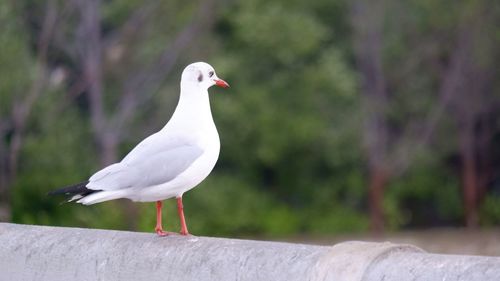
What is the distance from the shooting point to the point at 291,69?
21.3 m

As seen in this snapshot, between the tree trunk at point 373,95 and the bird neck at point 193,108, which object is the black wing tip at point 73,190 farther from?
the tree trunk at point 373,95

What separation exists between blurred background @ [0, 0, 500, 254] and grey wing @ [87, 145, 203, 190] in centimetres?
1272

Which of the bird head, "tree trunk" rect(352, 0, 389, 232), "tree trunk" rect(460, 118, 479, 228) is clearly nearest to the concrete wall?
the bird head

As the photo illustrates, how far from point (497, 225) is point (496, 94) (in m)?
2.50

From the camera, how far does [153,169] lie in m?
5.00

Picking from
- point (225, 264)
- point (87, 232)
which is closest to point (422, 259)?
point (225, 264)

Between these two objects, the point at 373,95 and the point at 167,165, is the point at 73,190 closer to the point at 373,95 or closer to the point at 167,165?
the point at 167,165

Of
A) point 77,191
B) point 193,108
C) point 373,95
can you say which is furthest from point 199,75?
point 373,95

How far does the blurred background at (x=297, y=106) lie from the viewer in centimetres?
1834

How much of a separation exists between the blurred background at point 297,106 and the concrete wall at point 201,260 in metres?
12.9

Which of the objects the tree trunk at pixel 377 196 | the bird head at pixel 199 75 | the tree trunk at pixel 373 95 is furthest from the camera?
the tree trunk at pixel 377 196

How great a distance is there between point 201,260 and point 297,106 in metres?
17.0

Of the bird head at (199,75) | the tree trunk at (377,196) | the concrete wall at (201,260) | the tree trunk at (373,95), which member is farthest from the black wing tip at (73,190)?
the tree trunk at (377,196)

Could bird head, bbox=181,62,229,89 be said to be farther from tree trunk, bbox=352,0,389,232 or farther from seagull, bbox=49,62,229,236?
tree trunk, bbox=352,0,389,232
